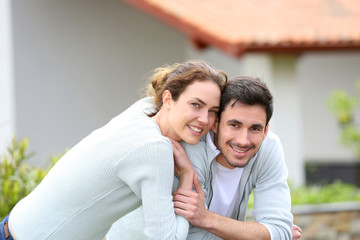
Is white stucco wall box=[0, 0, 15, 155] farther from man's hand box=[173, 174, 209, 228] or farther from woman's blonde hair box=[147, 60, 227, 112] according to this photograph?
man's hand box=[173, 174, 209, 228]

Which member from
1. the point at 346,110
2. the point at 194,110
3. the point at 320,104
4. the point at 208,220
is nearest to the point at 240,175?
the point at 208,220

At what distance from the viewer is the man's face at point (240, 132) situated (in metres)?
3.37

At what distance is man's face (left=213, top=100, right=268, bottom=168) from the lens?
11.0 ft

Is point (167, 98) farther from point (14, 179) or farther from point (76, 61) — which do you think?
point (76, 61)

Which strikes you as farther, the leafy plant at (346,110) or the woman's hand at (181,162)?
the leafy plant at (346,110)

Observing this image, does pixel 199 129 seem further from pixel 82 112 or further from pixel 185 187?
pixel 82 112

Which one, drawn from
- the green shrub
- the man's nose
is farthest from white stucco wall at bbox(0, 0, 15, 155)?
the green shrub

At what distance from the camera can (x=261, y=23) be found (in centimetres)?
927

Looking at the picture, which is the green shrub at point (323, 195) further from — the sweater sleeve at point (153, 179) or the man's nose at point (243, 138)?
the sweater sleeve at point (153, 179)

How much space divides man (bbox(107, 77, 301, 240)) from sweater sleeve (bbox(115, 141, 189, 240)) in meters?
0.15

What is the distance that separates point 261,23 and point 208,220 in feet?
20.3

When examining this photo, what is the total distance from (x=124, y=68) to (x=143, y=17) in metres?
0.80

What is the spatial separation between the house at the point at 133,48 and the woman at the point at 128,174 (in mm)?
5182

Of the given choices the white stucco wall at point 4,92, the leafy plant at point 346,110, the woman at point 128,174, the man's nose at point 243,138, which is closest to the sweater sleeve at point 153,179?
the woman at point 128,174
